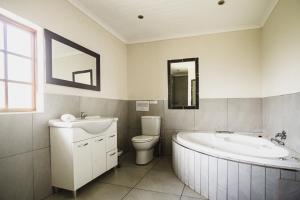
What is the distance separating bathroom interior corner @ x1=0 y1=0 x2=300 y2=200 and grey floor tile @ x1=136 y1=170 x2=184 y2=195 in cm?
1

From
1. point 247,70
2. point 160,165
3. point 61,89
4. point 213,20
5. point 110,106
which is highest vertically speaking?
point 213,20

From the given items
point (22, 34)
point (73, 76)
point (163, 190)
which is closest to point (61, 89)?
point (73, 76)

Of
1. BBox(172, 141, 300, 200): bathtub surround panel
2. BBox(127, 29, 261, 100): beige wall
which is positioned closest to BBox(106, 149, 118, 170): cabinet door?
BBox(172, 141, 300, 200): bathtub surround panel

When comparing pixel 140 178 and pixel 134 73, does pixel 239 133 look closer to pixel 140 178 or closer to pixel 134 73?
pixel 140 178

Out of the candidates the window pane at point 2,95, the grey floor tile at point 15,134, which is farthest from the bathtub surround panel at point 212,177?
the window pane at point 2,95

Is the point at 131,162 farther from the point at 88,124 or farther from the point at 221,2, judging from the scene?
the point at 221,2

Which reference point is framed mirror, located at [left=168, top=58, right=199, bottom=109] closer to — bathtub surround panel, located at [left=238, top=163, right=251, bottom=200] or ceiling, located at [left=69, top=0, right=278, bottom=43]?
ceiling, located at [left=69, top=0, right=278, bottom=43]

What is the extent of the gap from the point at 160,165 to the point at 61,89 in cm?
192

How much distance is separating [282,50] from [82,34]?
267 centimetres

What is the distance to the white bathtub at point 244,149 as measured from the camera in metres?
1.44

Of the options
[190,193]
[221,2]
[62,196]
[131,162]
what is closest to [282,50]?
[221,2]

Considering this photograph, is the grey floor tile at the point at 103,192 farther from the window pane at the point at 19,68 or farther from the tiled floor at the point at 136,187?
the window pane at the point at 19,68

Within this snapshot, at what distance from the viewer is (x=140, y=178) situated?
233 centimetres

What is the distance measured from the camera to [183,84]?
3.30 meters
